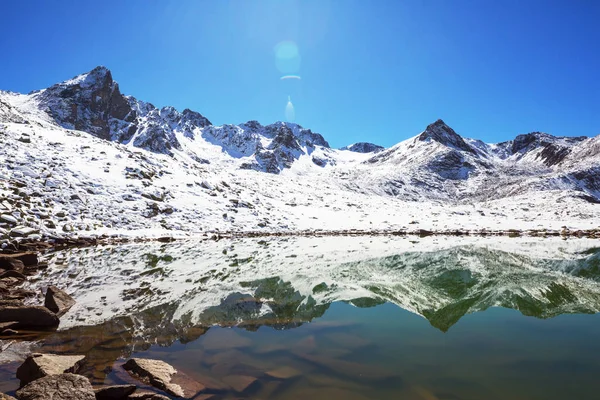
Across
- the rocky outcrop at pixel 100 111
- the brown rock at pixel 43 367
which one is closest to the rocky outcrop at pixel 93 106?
the rocky outcrop at pixel 100 111

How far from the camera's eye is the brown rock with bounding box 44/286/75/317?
10469mm

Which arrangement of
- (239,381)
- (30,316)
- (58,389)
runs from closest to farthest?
(58,389) → (239,381) → (30,316)

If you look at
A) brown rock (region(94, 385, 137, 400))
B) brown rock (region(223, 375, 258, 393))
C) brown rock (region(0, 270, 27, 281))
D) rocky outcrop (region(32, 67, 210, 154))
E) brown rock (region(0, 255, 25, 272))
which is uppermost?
rocky outcrop (region(32, 67, 210, 154))

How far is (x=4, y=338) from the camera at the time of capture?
27.6 ft

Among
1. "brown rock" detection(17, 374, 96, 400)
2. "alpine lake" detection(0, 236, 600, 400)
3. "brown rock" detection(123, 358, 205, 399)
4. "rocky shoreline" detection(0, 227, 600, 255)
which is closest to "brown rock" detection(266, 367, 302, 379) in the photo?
"alpine lake" detection(0, 236, 600, 400)

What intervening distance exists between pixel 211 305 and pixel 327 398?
22.6 ft

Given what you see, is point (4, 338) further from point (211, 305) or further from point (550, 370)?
point (550, 370)

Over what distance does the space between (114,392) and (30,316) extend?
227 inches

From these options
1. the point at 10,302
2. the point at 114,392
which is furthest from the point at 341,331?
the point at 10,302

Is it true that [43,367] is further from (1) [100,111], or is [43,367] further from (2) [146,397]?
(1) [100,111]

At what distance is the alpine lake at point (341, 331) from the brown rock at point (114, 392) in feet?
2.01

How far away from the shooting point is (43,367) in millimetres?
5898

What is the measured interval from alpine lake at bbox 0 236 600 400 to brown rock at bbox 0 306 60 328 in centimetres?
43

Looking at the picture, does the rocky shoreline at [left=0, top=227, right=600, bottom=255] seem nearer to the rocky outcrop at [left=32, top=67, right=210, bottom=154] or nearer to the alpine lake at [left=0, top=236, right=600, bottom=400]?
the alpine lake at [left=0, top=236, right=600, bottom=400]
